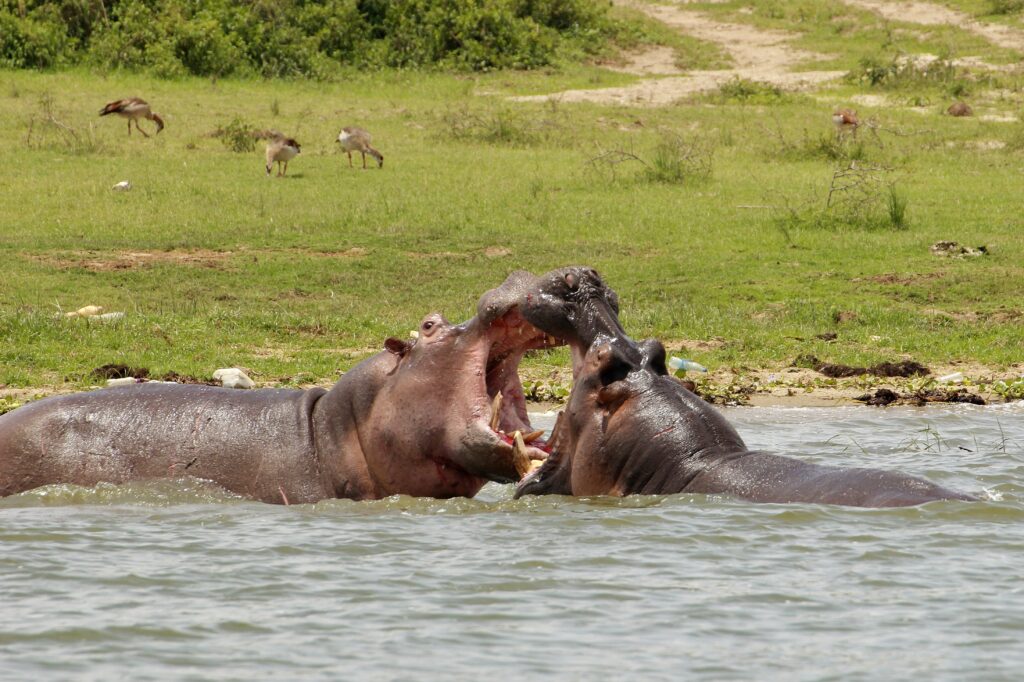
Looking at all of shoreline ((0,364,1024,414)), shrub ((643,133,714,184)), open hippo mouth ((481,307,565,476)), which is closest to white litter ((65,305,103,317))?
shoreline ((0,364,1024,414))

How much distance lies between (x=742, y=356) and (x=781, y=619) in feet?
19.9

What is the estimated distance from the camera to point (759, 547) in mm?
5215

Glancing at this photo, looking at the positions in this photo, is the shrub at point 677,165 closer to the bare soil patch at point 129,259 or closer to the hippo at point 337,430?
the bare soil patch at point 129,259

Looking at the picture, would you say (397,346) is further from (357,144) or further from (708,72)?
(708,72)

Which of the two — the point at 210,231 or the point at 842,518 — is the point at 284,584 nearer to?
the point at 842,518

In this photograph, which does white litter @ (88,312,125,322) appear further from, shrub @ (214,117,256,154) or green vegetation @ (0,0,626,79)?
green vegetation @ (0,0,626,79)

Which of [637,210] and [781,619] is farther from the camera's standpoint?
[637,210]

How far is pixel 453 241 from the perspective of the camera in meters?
13.5

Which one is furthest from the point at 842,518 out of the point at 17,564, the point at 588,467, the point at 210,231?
the point at 210,231

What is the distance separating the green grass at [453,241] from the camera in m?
10.5

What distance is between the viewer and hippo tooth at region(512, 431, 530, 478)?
17.4 feet

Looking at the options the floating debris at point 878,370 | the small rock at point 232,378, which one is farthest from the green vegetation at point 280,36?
the floating debris at point 878,370

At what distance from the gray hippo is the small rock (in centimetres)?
414

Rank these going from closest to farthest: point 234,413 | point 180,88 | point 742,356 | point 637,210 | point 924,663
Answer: point 924,663, point 234,413, point 742,356, point 637,210, point 180,88
